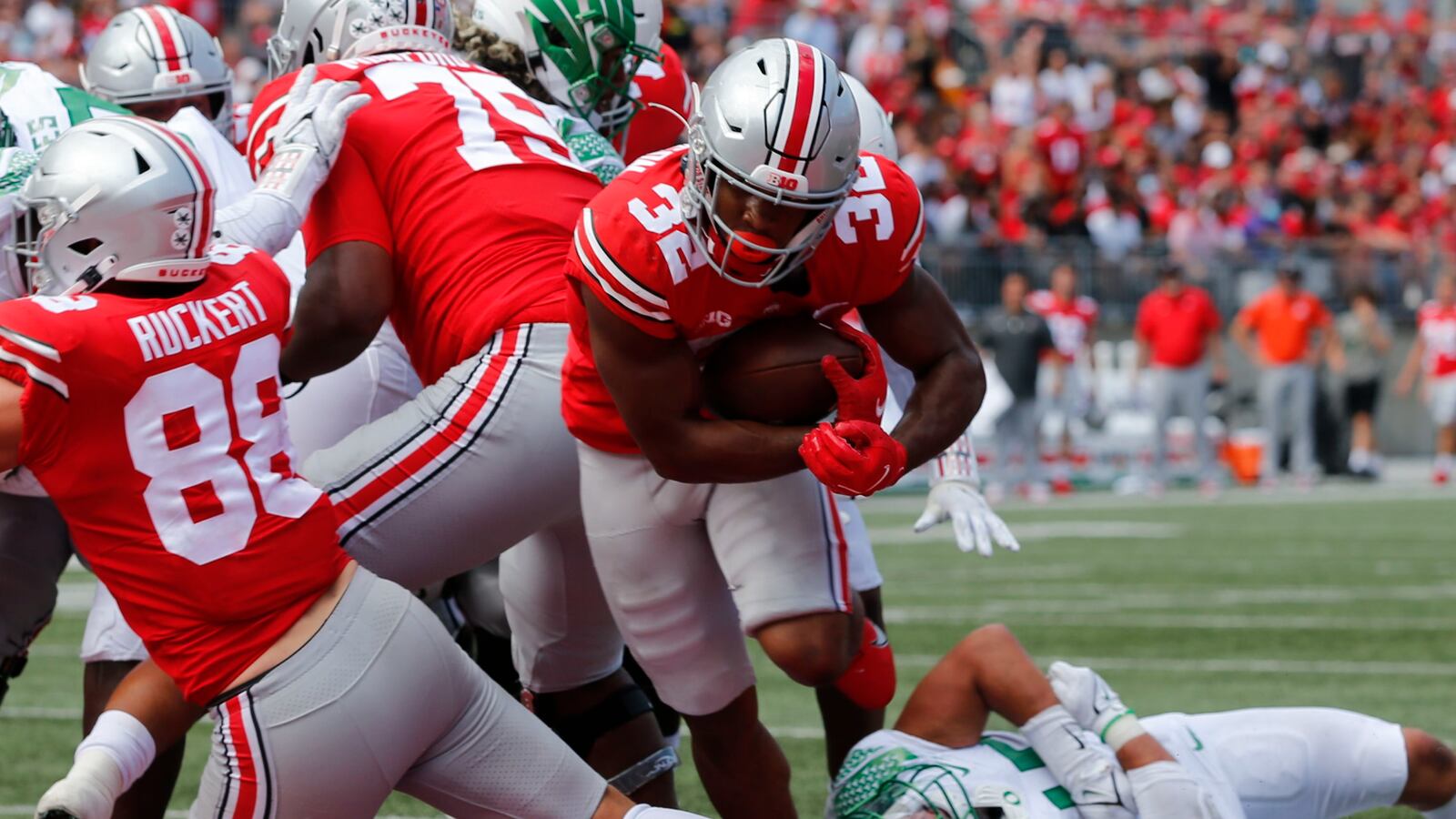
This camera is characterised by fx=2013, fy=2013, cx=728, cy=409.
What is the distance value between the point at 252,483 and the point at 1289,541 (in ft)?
28.9

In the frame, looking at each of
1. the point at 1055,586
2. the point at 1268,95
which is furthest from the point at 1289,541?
the point at 1268,95

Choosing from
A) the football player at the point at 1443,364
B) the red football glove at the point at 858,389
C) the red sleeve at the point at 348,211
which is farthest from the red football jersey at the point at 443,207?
the football player at the point at 1443,364

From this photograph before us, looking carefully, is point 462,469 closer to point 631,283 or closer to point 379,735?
point 631,283

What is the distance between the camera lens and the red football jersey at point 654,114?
16.7 ft

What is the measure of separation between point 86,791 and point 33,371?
25.4 inches

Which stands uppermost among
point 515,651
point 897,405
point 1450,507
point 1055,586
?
point 897,405

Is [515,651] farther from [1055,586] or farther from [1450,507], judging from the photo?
[1450,507]

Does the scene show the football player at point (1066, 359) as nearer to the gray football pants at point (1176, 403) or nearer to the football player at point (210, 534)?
the gray football pants at point (1176, 403)

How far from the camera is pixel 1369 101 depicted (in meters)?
22.4

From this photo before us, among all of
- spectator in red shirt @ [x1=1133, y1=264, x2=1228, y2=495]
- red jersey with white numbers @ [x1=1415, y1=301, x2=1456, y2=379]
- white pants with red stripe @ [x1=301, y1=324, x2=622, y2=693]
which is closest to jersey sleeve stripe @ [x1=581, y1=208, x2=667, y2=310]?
white pants with red stripe @ [x1=301, y1=324, x2=622, y2=693]

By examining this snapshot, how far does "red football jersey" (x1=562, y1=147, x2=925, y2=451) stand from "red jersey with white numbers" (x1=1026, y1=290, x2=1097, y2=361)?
11862 millimetres

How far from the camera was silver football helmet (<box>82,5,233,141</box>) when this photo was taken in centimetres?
493

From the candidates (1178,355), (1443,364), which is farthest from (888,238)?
(1443,364)

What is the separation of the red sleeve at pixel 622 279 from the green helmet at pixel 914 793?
2.83 ft
